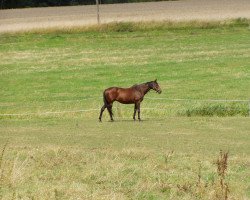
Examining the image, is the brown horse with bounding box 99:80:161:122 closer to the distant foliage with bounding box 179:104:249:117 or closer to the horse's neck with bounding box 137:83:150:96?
the horse's neck with bounding box 137:83:150:96

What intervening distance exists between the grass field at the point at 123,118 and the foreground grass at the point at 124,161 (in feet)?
0.09

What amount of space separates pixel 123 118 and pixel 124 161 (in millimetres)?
13556

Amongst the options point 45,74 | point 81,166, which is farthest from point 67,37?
point 81,166

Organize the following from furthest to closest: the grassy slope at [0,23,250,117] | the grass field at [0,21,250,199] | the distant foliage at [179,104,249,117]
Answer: the grassy slope at [0,23,250,117] → the distant foliage at [179,104,249,117] → the grass field at [0,21,250,199]

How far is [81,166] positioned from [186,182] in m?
2.26

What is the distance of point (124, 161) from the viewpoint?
49.9 feet

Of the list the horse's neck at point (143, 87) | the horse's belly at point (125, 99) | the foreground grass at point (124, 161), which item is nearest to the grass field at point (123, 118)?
the foreground grass at point (124, 161)

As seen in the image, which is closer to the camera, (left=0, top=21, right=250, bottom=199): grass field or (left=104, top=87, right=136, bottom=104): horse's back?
(left=0, top=21, right=250, bottom=199): grass field

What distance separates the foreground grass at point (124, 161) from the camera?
1217 cm

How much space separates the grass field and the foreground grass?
28 millimetres

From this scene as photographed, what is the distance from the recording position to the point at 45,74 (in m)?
45.4

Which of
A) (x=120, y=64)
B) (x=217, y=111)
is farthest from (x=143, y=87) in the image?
(x=120, y=64)

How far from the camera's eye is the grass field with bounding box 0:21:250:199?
12.8 metres

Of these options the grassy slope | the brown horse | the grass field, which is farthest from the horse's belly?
the grassy slope
